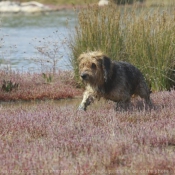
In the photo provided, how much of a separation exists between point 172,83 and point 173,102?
9.04 ft

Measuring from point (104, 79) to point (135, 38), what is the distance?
3.73 m

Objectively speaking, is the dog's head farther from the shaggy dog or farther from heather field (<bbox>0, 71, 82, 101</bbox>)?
heather field (<bbox>0, 71, 82, 101</bbox>)

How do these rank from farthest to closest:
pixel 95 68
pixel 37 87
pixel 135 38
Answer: pixel 37 87 < pixel 135 38 < pixel 95 68

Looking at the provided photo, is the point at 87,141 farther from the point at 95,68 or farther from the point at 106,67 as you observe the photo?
the point at 106,67

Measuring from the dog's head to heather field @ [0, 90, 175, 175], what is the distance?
52cm

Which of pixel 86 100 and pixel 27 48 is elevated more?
pixel 86 100

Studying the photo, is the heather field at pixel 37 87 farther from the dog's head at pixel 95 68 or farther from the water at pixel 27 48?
the dog's head at pixel 95 68

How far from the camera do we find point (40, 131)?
26.1 ft

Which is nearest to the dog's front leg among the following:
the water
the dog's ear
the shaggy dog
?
the shaggy dog

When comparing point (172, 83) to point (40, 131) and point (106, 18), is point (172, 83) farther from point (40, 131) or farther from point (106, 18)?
point (40, 131)

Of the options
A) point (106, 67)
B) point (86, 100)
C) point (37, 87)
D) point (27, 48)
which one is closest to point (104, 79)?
point (106, 67)

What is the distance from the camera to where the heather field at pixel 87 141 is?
6.05m

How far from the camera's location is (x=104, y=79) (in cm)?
952

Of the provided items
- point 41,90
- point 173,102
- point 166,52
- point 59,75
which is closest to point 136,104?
point 173,102
